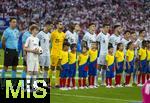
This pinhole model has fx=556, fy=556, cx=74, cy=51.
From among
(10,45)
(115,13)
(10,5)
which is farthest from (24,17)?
(10,45)

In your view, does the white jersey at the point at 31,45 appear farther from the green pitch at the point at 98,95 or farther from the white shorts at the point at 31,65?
the green pitch at the point at 98,95

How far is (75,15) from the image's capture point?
46.9 meters

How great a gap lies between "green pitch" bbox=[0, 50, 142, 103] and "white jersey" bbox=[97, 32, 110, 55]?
1.56 m

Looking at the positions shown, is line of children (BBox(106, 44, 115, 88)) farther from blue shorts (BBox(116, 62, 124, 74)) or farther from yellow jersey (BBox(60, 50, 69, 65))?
yellow jersey (BBox(60, 50, 69, 65))

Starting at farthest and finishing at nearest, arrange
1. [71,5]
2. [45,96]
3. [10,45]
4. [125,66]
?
[71,5]
[125,66]
[10,45]
[45,96]

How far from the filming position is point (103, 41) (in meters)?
19.2

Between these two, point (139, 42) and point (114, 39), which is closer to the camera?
point (114, 39)

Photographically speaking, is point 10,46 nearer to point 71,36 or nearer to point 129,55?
point 71,36

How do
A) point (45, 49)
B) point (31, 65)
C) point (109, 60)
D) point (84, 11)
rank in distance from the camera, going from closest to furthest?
→ point (31, 65) < point (45, 49) < point (109, 60) < point (84, 11)

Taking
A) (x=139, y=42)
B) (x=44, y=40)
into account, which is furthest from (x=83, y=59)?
(x=139, y=42)

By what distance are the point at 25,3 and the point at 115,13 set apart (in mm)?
7939

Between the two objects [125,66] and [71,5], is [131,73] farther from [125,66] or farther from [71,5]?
[71,5]

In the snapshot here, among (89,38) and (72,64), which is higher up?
(89,38)

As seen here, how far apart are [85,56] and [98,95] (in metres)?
2.14
